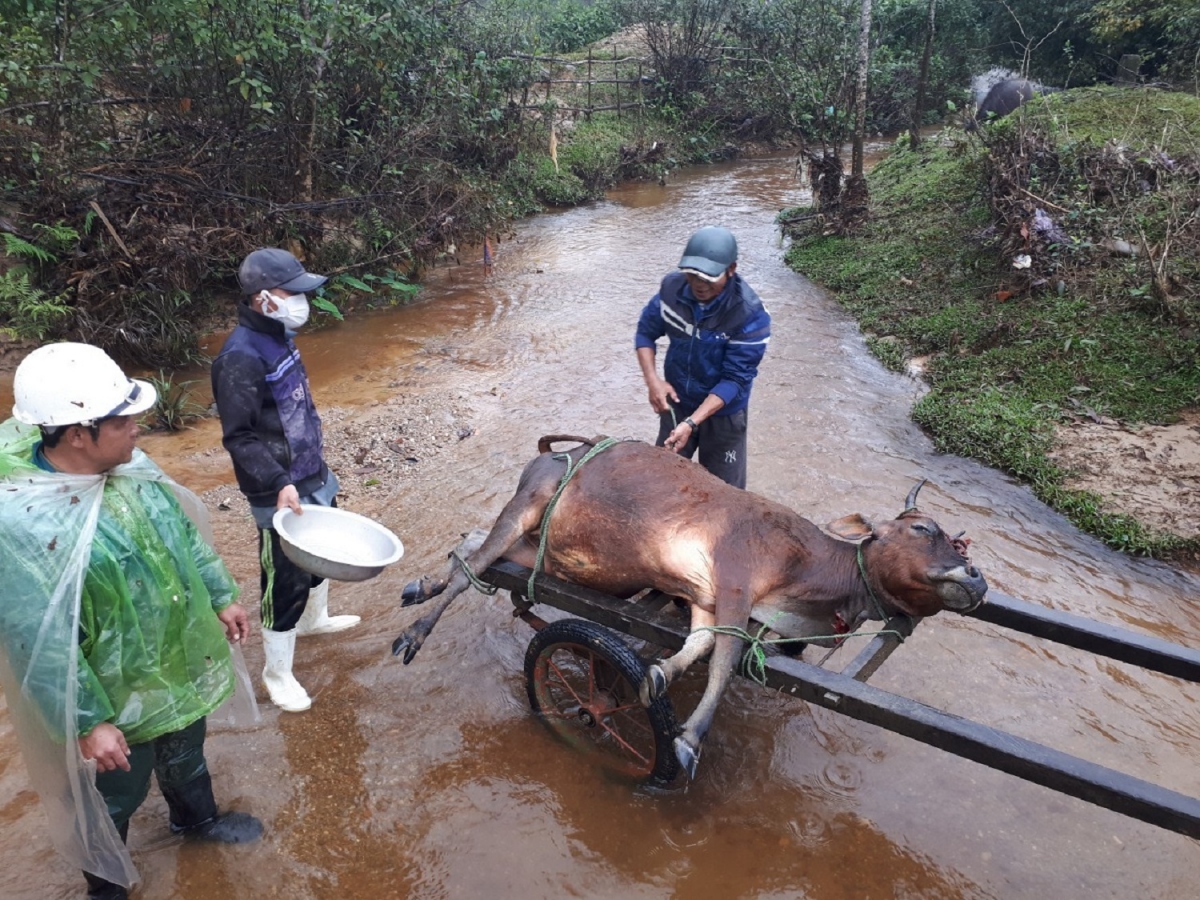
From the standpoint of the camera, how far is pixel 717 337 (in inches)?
159

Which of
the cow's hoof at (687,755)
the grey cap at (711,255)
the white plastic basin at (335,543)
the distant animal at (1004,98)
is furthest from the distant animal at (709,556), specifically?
the distant animal at (1004,98)

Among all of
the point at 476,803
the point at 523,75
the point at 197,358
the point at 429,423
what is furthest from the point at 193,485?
the point at 523,75

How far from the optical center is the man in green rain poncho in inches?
83.3

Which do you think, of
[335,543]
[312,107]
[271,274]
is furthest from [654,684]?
[312,107]

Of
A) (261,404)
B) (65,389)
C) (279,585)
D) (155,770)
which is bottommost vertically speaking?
(155,770)

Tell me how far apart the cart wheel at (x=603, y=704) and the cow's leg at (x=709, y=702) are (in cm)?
25

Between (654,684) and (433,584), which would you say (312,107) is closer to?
(433,584)

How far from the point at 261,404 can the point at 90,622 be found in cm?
118

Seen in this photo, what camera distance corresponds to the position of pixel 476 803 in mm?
3211

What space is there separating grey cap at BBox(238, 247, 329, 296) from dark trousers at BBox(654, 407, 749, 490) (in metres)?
2.05

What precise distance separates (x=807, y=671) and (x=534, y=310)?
25.4ft

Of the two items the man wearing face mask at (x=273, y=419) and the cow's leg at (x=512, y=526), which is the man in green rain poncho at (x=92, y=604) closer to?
the man wearing face mask at (x=273, y=419)

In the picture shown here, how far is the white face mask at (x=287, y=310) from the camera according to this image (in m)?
3.14

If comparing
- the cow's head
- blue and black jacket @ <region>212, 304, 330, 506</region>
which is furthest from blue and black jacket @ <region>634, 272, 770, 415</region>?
blue and black jacket @ <region>212, 304, 330, 506</region>
